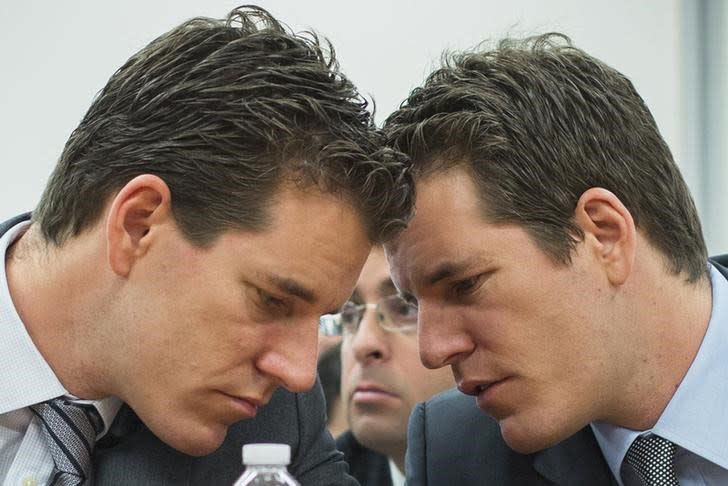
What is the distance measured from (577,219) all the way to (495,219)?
0.48 feet

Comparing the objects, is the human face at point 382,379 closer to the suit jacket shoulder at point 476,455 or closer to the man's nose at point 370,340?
the man's nose at point 370,340

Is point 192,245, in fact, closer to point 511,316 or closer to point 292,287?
point 292,287

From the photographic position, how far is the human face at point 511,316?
1948 millimetres

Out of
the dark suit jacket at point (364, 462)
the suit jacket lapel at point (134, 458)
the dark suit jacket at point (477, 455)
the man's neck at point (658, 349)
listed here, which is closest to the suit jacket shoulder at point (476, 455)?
the dark suit jacket at point (477, 455)

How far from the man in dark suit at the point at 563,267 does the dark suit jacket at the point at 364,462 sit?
1198 millimetres

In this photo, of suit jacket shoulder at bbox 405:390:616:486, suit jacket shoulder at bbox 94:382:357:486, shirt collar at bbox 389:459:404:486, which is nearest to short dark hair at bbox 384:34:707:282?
suit jacket shoulder at bbox 405:390:616:486

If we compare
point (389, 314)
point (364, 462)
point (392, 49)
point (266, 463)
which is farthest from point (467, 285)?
point (392, 49)

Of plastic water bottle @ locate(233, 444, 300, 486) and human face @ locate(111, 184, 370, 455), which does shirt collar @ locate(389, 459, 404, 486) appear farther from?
plastic water bottle @ locate(233, 444, 300, 486)

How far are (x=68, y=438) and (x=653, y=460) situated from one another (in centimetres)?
94

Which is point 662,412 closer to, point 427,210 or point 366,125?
point 427,210

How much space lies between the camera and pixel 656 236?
6.84 ft

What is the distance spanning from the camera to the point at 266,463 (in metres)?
1.41

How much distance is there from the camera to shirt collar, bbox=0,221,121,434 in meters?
1.83

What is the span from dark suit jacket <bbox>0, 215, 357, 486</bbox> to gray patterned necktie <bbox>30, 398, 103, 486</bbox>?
0.17ft
